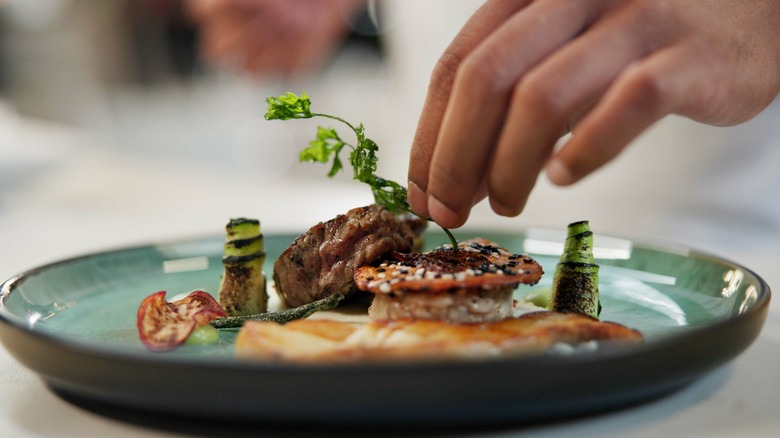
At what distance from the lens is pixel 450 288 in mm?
1408

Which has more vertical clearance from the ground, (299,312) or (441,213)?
(441,213)

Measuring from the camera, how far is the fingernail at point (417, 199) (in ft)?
5.28

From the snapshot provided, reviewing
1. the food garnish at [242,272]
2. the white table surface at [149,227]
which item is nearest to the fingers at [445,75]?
the food garnish at [242,272]

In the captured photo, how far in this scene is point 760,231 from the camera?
3.10 m

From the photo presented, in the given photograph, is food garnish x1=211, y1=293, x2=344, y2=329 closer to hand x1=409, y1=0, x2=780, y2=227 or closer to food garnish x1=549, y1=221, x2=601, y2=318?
hand x1=409, y1=0, x2=780, y2=227

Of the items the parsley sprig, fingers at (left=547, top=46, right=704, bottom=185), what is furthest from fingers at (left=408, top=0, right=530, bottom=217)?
fingers at (left=547, top=46, right=704, bottom=185)

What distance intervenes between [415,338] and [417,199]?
0.49 m

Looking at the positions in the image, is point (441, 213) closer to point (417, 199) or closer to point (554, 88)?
point (417, 199)

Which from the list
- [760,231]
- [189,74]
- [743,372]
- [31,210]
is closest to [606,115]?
[743,372]

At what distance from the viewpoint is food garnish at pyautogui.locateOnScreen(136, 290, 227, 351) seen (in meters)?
1.44

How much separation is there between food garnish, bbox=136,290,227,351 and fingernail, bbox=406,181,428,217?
0.47 meters

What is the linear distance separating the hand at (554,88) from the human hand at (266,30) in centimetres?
246

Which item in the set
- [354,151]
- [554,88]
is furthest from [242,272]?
[554,88]

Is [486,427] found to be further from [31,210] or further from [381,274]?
[31,210]
